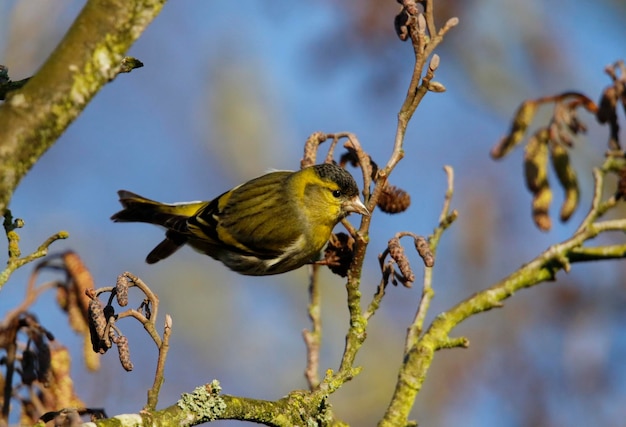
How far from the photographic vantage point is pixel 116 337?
2.13 m

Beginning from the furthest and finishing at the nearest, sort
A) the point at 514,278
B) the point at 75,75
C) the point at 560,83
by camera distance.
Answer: the point at 560,83 → the point at 514,278 → the point at 75,75

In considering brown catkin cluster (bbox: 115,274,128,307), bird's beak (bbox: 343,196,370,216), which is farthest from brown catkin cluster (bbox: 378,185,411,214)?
brown catkin cluster (bbox: 115,274,128,307)

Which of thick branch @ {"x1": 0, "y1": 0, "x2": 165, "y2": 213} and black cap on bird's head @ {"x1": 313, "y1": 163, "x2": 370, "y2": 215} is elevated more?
black cap on bird's head @ {"x1": 313, "y1": 163, "x2": 370, "y2": 215}

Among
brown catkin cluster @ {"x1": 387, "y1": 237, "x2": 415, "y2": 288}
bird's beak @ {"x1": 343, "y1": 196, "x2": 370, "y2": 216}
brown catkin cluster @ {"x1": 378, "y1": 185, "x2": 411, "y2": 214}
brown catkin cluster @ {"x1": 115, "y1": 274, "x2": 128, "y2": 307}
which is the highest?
bird's beak @ {"x1": 343, "y1": 196, "x2": 370, "y2": 216}

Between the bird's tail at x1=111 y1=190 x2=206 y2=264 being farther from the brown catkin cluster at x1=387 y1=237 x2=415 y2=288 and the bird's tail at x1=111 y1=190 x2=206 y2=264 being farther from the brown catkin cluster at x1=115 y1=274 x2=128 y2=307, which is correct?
the brown catkin cluster at x1=115 y1=274 x2=128 y2=307

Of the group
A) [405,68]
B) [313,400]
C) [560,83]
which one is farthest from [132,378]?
[313,400]

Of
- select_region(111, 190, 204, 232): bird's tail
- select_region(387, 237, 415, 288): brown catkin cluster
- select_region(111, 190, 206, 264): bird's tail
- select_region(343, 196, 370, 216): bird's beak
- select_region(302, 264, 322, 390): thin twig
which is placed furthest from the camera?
select_region(111, 190, 204, 232): bird's tail

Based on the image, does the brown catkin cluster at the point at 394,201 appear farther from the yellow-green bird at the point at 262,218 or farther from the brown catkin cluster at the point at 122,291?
the brown catkin cluster at the point at 122,291

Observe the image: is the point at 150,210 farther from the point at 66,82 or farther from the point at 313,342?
the point at 66,82

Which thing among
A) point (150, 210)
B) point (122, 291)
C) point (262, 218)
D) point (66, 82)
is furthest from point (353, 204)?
point (66, 82)

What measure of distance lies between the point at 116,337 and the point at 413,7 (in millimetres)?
1318

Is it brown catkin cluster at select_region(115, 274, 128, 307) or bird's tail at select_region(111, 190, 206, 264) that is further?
bird's tail at select_region(111, 190, 206, 264)

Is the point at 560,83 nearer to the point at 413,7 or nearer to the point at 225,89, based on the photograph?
the point at 225,89

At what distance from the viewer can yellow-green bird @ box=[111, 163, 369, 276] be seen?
4488mm
